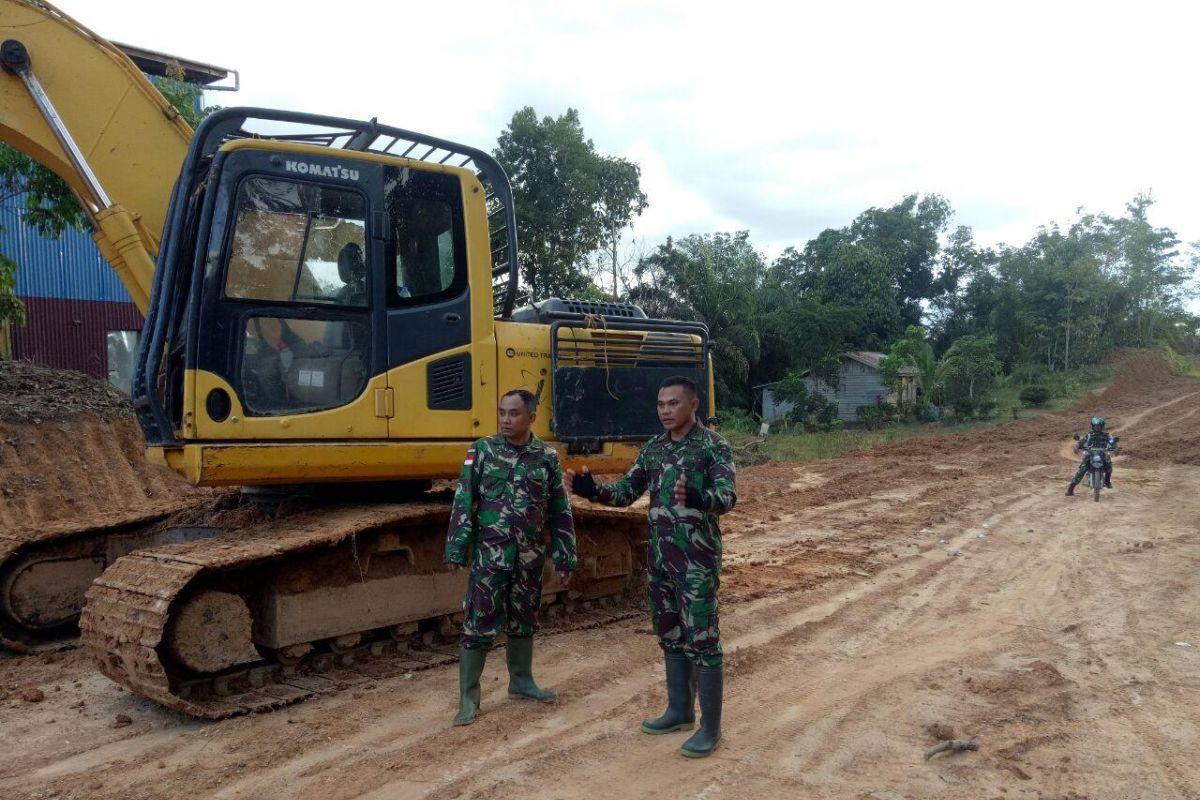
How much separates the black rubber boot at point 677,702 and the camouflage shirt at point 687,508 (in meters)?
0.52

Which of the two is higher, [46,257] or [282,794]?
[46,257]

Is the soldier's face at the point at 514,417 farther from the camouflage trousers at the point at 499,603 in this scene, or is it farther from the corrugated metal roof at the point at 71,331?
the corrugated metal roof at the point at 71,331

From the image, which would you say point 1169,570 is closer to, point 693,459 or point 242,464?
point 693,459

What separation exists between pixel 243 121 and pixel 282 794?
3.87m

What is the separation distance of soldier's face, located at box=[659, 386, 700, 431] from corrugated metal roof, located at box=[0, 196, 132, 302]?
49.9ft

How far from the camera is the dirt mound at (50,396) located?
464 inches

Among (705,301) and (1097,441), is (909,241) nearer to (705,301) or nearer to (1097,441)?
(705,301)

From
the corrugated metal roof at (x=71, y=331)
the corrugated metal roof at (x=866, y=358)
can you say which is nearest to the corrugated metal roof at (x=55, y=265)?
the corrugated metal roof at (x=71, y=331)

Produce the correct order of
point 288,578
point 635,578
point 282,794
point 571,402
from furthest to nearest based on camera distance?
1. point 635,578
2. point 571,402
3. point 288,578
4. point 282,794

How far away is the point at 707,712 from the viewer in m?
4.37

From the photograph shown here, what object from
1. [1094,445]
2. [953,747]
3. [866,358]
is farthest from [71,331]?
[866,358]

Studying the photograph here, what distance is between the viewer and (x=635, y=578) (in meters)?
7.54

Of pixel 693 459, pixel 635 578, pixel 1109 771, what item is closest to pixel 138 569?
pixel 693 459

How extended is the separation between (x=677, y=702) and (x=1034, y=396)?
29847 mm
